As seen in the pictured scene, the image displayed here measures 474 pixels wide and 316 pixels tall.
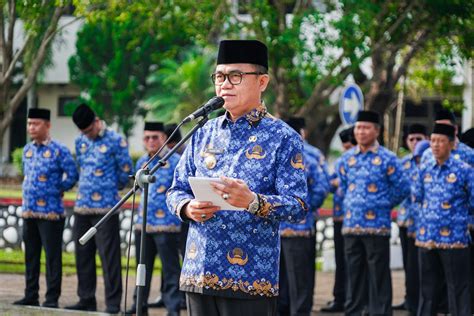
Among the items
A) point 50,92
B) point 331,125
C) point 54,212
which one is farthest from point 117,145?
point 50,92

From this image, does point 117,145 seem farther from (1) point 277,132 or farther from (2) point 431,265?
(1) point 277,132

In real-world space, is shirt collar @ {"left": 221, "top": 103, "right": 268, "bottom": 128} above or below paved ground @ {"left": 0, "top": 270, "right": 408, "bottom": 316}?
above

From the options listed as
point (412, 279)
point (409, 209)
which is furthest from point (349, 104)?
point (412, 279)

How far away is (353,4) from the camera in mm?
16250

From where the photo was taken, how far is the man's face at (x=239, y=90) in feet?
20.6

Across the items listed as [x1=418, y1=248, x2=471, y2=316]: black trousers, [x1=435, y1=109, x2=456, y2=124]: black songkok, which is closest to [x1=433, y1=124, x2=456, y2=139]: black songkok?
[x1=418, y1=248, x2=471, y2=316]: black trousers

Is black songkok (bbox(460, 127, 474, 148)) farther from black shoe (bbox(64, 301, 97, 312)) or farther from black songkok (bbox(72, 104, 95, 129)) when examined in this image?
black shoe (bbox(64, 301, 97, 312))

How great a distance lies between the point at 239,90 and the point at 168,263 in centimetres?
656

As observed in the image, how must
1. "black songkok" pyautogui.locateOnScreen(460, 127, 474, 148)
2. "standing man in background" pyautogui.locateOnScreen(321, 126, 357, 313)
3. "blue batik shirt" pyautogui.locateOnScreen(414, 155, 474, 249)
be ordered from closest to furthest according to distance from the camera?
"blue batik shirt" pyautogui.locateOnScreen(414, 155, 474, 249) → "black songkok" pyautogui.locateOnScreen(460, 127, 474, 148) → "standing man in background" pyautogui.locateOnScreen(321, 126, 357, 313)

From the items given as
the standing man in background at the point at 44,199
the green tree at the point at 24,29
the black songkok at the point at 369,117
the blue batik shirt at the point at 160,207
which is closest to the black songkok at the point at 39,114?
the standing man in background at the point at 44,199

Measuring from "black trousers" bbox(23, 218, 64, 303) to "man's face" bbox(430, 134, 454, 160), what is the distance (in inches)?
166

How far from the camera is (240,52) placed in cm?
634

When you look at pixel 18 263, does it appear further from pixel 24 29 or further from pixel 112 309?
pixel 112 309

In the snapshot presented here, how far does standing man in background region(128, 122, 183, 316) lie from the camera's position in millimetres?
12461
